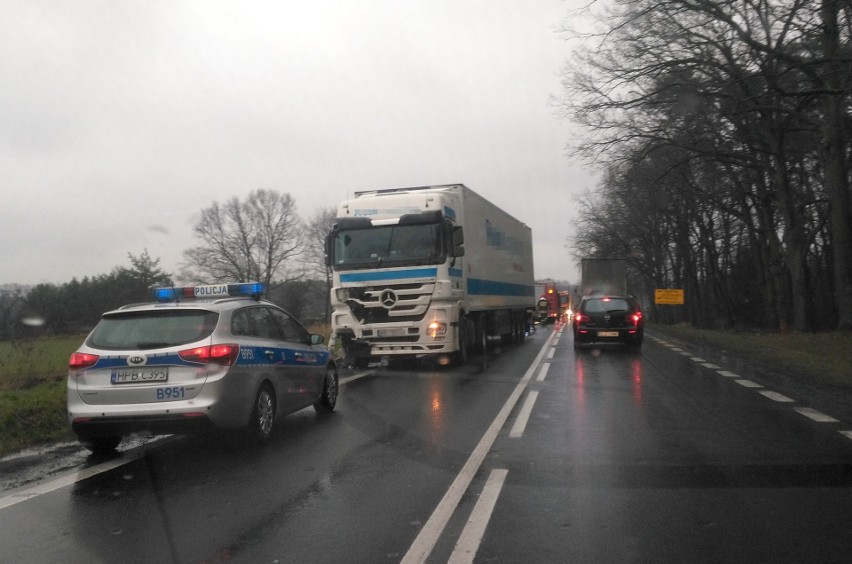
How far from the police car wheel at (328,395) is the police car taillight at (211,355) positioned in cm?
281

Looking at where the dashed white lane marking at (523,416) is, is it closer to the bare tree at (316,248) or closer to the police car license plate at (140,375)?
the police car license plate at (140,375)

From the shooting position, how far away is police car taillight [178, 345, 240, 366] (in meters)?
7.74

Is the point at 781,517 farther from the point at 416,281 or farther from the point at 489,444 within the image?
the point at 416,281

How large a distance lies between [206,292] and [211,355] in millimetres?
1572

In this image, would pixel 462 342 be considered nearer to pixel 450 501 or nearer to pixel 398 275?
pixel 398 275

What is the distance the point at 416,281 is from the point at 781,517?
36.0 ft

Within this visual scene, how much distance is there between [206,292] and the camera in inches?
362


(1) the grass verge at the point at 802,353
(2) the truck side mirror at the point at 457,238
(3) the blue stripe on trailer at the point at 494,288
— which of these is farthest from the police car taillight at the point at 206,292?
(1) the grass verge at the point at 802,353

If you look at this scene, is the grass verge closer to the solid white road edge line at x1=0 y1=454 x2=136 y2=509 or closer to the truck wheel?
the truck wheel

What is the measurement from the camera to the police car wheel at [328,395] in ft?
35.2

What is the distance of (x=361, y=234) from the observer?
16.5m

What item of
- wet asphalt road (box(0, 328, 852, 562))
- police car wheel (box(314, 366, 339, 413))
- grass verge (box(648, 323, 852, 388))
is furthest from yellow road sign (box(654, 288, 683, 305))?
police car wheel (box(314, 366, 339, 413))

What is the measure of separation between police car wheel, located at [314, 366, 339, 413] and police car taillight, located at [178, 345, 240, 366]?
281cm

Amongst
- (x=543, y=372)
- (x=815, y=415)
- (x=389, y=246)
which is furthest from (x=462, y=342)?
(x=815, y=415)
